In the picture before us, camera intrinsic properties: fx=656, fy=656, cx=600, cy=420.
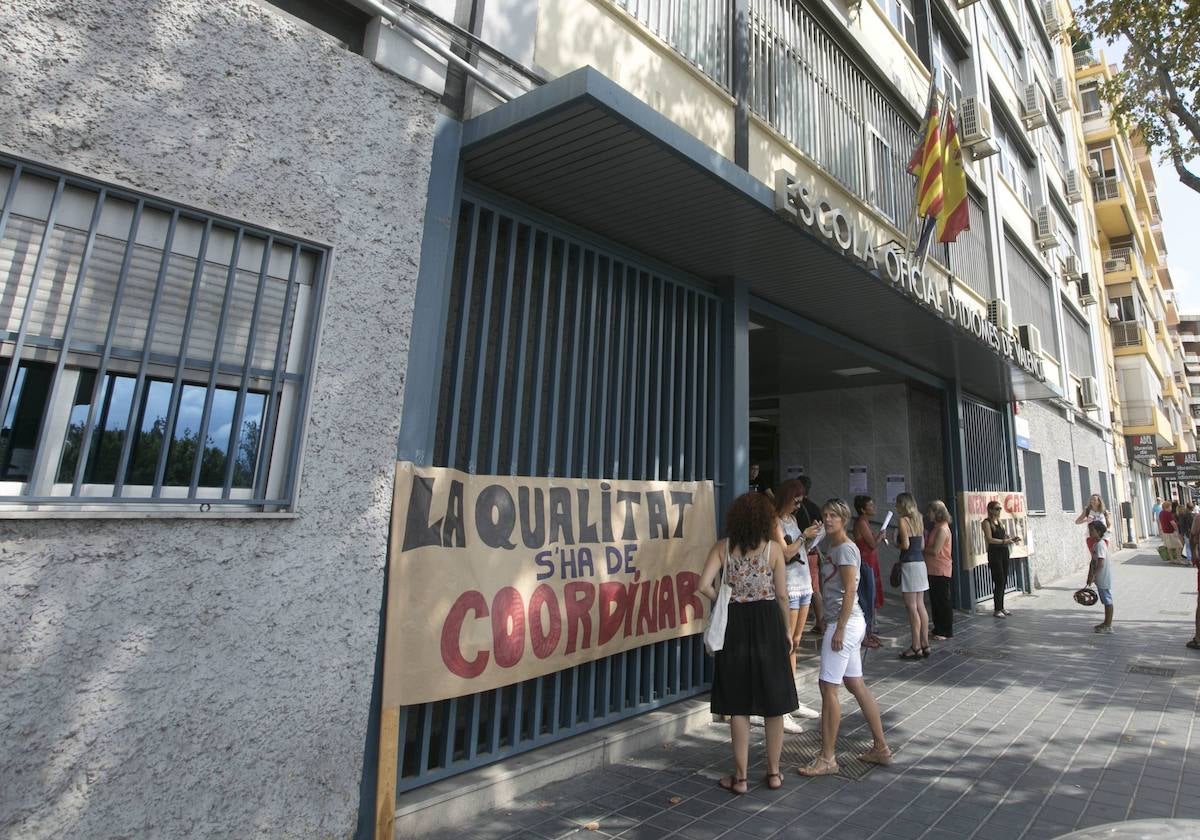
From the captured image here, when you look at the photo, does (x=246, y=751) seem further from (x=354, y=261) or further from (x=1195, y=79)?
(x=1195, y=79)

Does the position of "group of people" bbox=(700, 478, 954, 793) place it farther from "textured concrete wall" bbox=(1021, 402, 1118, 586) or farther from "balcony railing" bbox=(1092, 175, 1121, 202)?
"balcony railing" bbox=(1092, 175, 1121, 202)

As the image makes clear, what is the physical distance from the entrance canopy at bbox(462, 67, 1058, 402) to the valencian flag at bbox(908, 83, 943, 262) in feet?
3.87

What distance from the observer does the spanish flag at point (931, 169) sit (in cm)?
754

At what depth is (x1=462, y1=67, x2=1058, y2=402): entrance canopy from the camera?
367 centimetres

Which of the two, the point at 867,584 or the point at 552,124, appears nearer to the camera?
the point at 552,124

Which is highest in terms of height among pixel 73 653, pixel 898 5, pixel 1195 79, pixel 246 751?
pixel 898 5

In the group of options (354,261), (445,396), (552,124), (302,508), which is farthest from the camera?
(445,396)

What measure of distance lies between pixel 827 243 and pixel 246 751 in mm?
5109

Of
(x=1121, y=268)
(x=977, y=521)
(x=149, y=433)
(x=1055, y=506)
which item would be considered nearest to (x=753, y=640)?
(x=149, y=433)

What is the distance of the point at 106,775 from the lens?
8.07ft

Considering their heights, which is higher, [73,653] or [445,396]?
[445,396]

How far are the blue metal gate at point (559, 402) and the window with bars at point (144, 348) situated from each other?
110 centimetres

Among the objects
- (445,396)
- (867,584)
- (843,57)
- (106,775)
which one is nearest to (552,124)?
(445,396)

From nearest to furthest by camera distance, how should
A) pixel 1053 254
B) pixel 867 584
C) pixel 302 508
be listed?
pixel 302 508, pixel 867 584, pixel 1053 254
